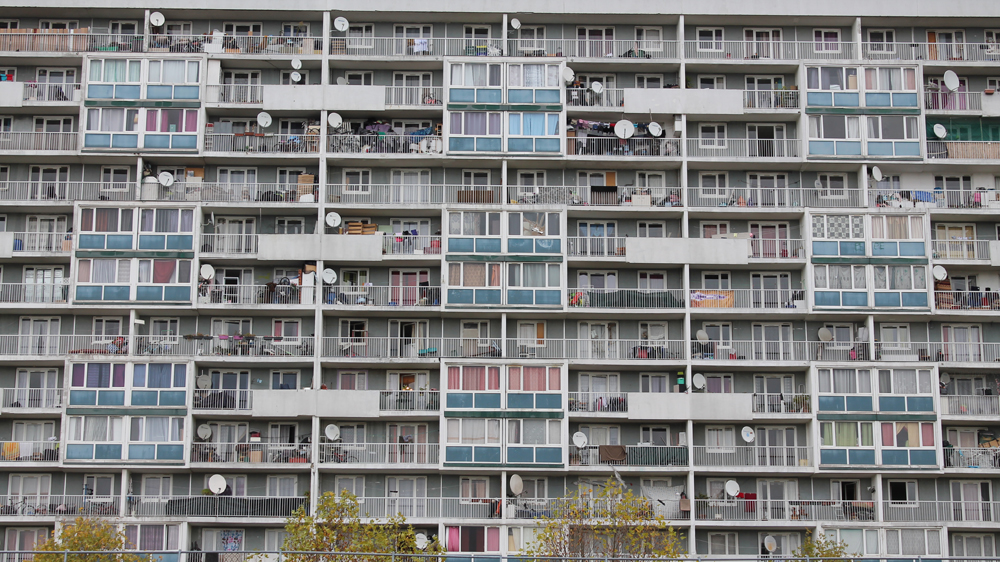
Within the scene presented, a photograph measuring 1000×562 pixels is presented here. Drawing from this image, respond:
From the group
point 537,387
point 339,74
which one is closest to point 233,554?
point 537,387

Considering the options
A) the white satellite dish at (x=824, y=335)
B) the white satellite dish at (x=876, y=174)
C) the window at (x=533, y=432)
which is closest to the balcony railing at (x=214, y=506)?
the window at (x=533, y=432)

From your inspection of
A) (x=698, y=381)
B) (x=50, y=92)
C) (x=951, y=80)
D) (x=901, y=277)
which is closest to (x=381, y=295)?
(x=698, y=381)

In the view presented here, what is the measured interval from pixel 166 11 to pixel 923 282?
38.5 m

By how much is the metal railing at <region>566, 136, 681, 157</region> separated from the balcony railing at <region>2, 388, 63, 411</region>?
88.0 feet

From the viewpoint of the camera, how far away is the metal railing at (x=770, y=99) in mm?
61281

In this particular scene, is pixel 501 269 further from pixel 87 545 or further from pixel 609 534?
pixel 87 545

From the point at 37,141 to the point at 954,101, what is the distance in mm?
44519

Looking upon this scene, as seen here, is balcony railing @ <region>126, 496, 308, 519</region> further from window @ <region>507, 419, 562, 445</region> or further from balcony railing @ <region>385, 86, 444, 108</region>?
balcony railing @ <region>385, 86, 444, 108</region>

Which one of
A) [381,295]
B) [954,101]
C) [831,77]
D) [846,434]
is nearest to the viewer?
[846,434]

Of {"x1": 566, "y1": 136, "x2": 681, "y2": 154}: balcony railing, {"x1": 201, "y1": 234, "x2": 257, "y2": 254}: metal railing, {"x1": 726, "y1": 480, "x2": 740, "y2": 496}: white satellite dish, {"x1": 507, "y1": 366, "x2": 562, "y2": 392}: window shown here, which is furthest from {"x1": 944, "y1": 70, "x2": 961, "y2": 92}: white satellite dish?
{"x1": 201, "y1": 234, "x2": 257, "y2": 254}: metal railing

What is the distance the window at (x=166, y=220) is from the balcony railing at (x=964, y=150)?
35.5m

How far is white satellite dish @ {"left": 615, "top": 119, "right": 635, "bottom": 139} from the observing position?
197 feet

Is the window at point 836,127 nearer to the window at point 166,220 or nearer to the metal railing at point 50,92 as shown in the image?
the window at point 166,220

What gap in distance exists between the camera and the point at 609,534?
50719 mm
